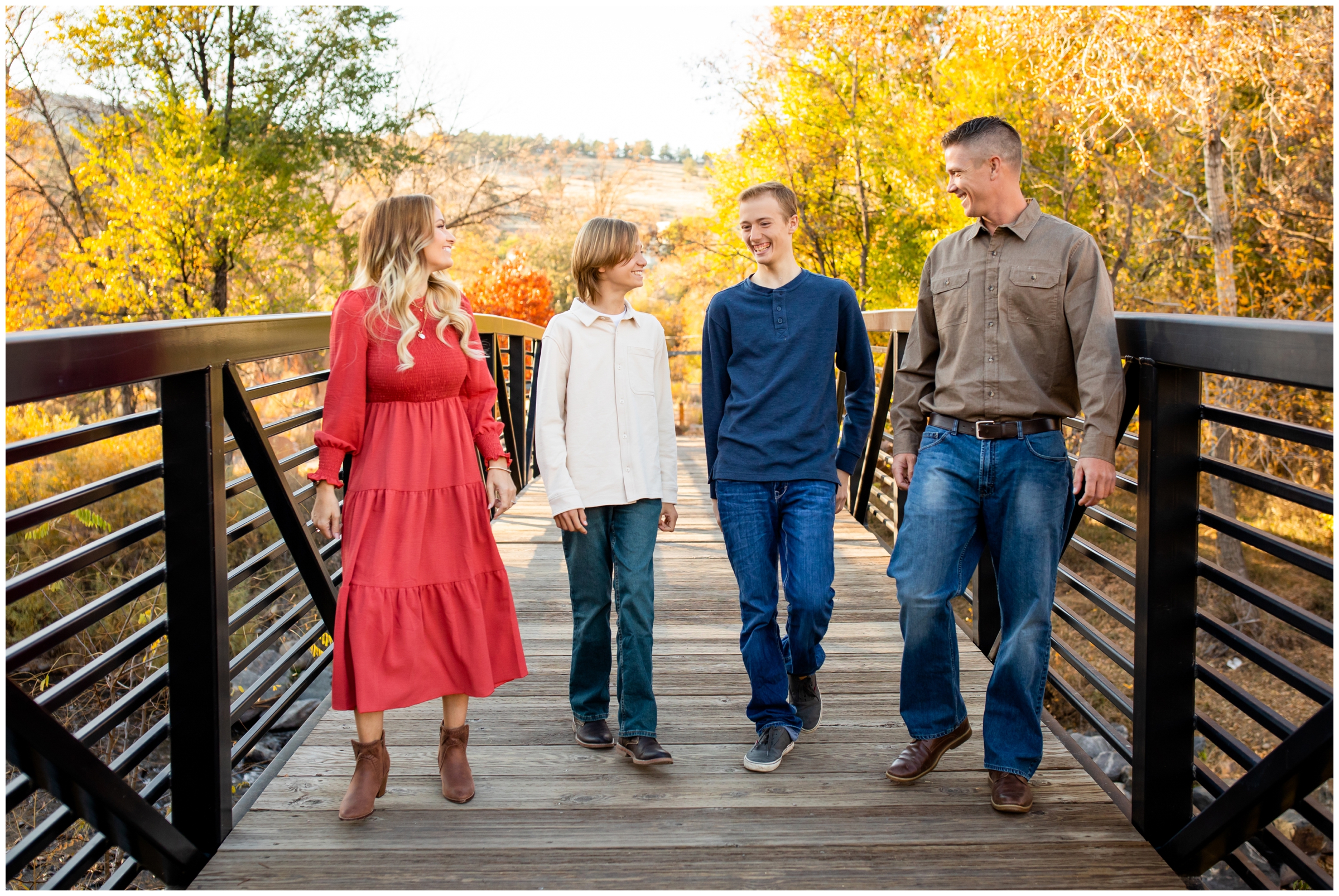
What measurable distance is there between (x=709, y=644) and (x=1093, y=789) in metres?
1.46

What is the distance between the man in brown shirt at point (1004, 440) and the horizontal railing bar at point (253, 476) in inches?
57.7

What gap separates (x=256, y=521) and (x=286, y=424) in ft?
0.88

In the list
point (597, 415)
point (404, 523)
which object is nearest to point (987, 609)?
point (597, 415)

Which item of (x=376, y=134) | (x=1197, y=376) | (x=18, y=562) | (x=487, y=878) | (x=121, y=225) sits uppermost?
(x=376, y=134)

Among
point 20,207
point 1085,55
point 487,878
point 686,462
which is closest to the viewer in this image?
point 487,878

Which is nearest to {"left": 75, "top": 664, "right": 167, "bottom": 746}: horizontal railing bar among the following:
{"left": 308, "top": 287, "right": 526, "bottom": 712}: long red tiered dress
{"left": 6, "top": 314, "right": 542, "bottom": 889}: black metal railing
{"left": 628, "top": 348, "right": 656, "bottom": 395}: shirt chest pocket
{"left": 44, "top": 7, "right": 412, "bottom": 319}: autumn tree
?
{"left": 6, "top": 314, "right": 542, "bottom": 889}: black metal railing

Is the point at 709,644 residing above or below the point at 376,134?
below

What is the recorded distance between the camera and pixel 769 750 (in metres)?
2.47

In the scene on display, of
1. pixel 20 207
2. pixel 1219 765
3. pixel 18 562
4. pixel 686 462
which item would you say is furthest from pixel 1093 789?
pixel 20 207

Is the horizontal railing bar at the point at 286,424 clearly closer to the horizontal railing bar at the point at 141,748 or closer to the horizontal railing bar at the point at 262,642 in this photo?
the horizontal railing bar at the point at 262,642

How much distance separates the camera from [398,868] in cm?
200

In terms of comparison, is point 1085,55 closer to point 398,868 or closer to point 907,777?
point 907,777

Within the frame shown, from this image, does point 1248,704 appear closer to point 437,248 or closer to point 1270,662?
point 1270,662

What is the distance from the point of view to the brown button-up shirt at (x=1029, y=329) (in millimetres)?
2098
